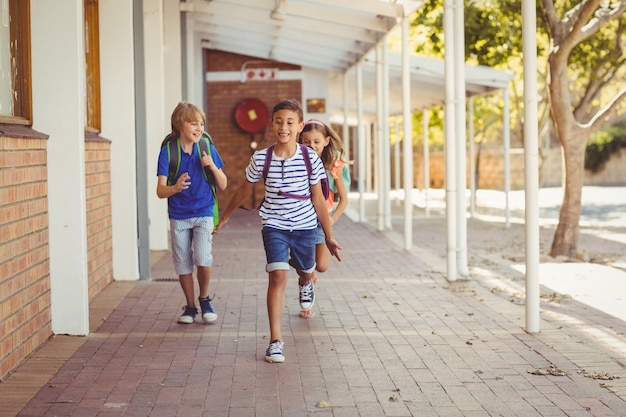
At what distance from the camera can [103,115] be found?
1009cm

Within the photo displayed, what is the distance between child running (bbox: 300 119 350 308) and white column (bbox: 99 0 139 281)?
2.61 metres

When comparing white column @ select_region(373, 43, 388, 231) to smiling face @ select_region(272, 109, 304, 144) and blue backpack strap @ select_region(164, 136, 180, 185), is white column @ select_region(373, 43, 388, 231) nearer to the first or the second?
blue backpack strap @ select_region(164, 136, 180, 185)

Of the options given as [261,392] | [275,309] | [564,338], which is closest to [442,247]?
[564,338]

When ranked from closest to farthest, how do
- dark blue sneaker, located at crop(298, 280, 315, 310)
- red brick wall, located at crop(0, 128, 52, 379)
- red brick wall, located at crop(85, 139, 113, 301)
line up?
red brick wall, located at crop(0, 128, 52, 379) < dark blue sneaker, located at crop(298, 280, 315, 310) < red brick wall, located at crop(85, 139, 113, 301)

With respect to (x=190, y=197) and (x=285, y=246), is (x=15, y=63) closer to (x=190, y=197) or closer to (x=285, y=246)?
(x=190, y=197)

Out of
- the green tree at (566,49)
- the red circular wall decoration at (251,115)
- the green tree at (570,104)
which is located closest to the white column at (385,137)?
the green tree at (566,49)

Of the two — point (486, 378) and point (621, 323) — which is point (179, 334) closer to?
point (486, 378)

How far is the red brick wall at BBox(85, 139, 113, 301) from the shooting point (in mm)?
8930

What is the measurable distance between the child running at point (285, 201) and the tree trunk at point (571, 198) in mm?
6997

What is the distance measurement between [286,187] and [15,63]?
1.88 metres

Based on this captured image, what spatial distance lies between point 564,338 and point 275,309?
2.09 meters

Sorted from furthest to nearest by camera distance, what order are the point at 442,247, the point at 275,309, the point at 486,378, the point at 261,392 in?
the point at 442,247, the point at 275,309, the point at 486,378, the point at 261,392

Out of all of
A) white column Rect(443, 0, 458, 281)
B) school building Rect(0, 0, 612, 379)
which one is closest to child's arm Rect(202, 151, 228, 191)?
school building Rect(0, 0, 612, 379)

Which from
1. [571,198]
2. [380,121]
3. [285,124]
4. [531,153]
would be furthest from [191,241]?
[380,121]
